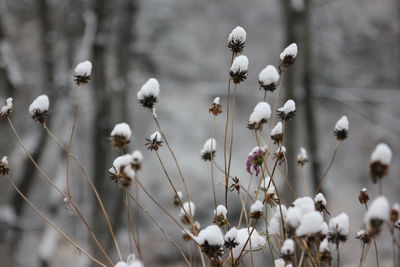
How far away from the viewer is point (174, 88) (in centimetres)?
674

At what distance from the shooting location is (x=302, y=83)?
302cm

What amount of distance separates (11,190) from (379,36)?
4.45 metres

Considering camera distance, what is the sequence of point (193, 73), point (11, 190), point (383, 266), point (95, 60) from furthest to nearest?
point (193, 73), point (383, 266), point (95, 60), point (11, 190)

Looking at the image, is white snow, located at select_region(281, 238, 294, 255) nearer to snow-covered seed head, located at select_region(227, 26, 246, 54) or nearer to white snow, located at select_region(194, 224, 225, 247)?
white snow, located at select_region(194, 224, 225, 247)

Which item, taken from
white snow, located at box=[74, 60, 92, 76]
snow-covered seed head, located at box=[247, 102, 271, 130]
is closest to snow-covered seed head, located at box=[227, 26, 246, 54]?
snow-covered seed head, located at box=[247, 102, 271, 130]

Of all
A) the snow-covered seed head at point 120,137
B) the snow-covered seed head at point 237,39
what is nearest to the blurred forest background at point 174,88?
the snow-covered seed head at point 237,39

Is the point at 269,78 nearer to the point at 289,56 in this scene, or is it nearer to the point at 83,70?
the point at 289,56

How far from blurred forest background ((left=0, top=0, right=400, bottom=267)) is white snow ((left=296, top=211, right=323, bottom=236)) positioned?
2.37 metres

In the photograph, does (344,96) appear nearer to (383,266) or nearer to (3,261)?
(383,266)

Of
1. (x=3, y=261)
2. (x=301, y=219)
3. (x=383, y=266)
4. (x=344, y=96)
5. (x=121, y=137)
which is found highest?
(x=344, y=96)

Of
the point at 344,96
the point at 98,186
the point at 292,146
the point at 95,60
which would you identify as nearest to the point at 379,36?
the point at 344,96

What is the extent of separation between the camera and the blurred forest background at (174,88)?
323 centimetres

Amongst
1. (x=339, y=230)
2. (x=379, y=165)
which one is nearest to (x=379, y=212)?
(x=379, y=165)

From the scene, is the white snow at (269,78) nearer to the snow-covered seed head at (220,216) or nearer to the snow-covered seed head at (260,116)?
the snow-covered seed head at (260,116)
